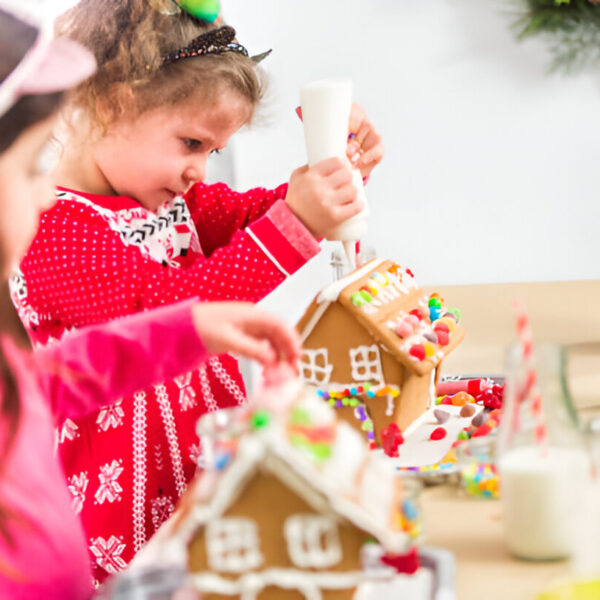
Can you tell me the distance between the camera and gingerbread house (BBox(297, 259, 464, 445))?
97 centimetres

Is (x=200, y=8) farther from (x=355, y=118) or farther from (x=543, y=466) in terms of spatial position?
(x=543, y=466)

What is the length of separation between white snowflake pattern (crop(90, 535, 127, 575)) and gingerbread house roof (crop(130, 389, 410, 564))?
23.1 inches

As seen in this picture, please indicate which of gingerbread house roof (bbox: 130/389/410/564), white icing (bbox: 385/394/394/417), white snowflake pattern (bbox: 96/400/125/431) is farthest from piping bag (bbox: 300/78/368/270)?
gingerbread house roof (bbox: 130/389/410/564)

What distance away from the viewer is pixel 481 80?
2.66 metres

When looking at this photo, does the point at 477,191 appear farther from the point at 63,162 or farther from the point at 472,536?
the point at 472,536

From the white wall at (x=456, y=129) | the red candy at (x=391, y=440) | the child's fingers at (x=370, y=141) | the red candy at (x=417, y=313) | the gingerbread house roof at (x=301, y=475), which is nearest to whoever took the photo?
the gingerbread house roof at (x=301, y=475)

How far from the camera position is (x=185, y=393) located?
1138mm

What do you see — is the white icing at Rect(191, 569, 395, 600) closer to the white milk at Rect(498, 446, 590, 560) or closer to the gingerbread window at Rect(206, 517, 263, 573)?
the gingerbread window at Rect(206, 517, 263, 573)

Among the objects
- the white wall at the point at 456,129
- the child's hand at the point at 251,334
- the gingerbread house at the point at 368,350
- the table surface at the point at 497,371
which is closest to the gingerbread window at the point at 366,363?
the gingerbread house at the point at 368,350

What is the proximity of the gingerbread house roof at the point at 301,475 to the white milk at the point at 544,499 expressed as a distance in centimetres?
13

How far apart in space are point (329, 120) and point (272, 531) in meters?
0.62

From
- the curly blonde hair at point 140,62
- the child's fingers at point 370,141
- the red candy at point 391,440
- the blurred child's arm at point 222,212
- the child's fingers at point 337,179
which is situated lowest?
the red candy at point 391,440

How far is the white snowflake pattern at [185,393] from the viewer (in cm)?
113

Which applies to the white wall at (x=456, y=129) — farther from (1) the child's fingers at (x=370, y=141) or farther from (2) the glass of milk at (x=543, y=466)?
(2) the glass of milk at (x=543, y=466)
